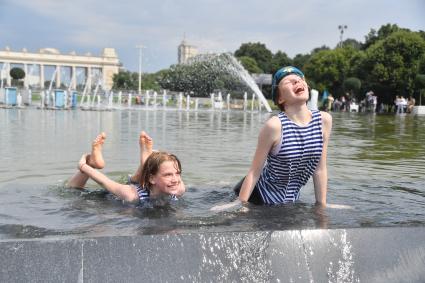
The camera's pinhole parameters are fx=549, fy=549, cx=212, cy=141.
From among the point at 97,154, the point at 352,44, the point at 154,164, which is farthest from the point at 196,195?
the point at 352,44

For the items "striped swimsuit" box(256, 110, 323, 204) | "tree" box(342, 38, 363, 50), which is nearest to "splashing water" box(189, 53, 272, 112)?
"striped swimsuit" box(256, 110, 323, 204)

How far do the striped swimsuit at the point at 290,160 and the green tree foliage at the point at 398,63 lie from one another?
42.8m

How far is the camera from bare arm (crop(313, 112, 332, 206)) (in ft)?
13.6

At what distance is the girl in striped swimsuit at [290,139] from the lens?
4.02 meters

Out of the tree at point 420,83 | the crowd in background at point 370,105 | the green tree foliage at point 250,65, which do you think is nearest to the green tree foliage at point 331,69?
the crowd in background at point 370,105

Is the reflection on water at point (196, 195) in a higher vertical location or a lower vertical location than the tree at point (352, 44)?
lower

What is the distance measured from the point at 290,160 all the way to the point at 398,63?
44003 millimetres

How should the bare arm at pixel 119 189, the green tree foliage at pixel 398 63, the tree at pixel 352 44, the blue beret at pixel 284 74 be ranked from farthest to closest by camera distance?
the tree at pixel 352 44 → the green tree foliage at pixel 398 63 → the bare arm at pixel 119 189 → the blue beret at pixel 284 74

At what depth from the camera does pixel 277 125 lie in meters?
Result: 3.96

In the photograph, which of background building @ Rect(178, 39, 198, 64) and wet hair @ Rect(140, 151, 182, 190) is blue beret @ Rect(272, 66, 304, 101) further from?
background building @ Rect(178, 39, 198, 64)

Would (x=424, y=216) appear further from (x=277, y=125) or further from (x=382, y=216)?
(x=277, y=125)

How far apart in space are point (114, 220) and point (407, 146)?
882 centimetres

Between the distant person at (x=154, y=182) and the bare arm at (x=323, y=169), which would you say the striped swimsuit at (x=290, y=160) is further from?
the distant person at (x=154, y=182)

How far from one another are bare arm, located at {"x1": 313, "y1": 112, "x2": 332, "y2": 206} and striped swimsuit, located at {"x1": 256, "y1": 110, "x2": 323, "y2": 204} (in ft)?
0.14
